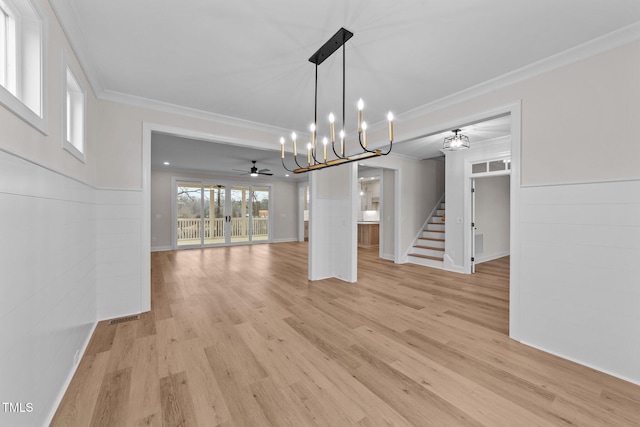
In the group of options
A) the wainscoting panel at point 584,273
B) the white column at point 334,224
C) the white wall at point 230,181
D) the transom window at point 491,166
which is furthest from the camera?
the white wall at point 230,181

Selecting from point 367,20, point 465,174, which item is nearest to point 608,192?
point 367,20

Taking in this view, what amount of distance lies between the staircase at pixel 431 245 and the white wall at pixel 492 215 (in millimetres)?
847

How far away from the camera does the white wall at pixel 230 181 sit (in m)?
8.12

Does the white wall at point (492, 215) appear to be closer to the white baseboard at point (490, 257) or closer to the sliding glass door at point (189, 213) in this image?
the white baseboard at point (490, 257)

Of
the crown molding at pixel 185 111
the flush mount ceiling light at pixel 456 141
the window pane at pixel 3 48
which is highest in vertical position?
the crown molding at pixel 185 111

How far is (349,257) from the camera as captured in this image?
4621 millimetres

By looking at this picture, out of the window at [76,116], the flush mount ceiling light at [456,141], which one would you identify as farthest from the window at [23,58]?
the flush mount ceiling light at [456,141]

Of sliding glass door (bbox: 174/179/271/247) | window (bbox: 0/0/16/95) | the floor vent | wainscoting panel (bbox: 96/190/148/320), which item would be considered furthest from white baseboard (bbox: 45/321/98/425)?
sliding glass door (bbox: 174/179/271/247)

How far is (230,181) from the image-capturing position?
362 inches

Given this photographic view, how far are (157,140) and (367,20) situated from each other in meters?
4.66

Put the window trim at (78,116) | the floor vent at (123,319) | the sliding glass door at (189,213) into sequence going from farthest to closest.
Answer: the sliding glass door at (189,213), the floor vent at (123,319), the window trim at (78,116)

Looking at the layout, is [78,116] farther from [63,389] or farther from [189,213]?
[189,213]

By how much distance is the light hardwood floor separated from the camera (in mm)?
1584

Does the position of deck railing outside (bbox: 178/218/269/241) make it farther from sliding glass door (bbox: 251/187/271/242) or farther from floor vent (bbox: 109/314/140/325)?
floor vent (bbox: 109/314/140/325)
